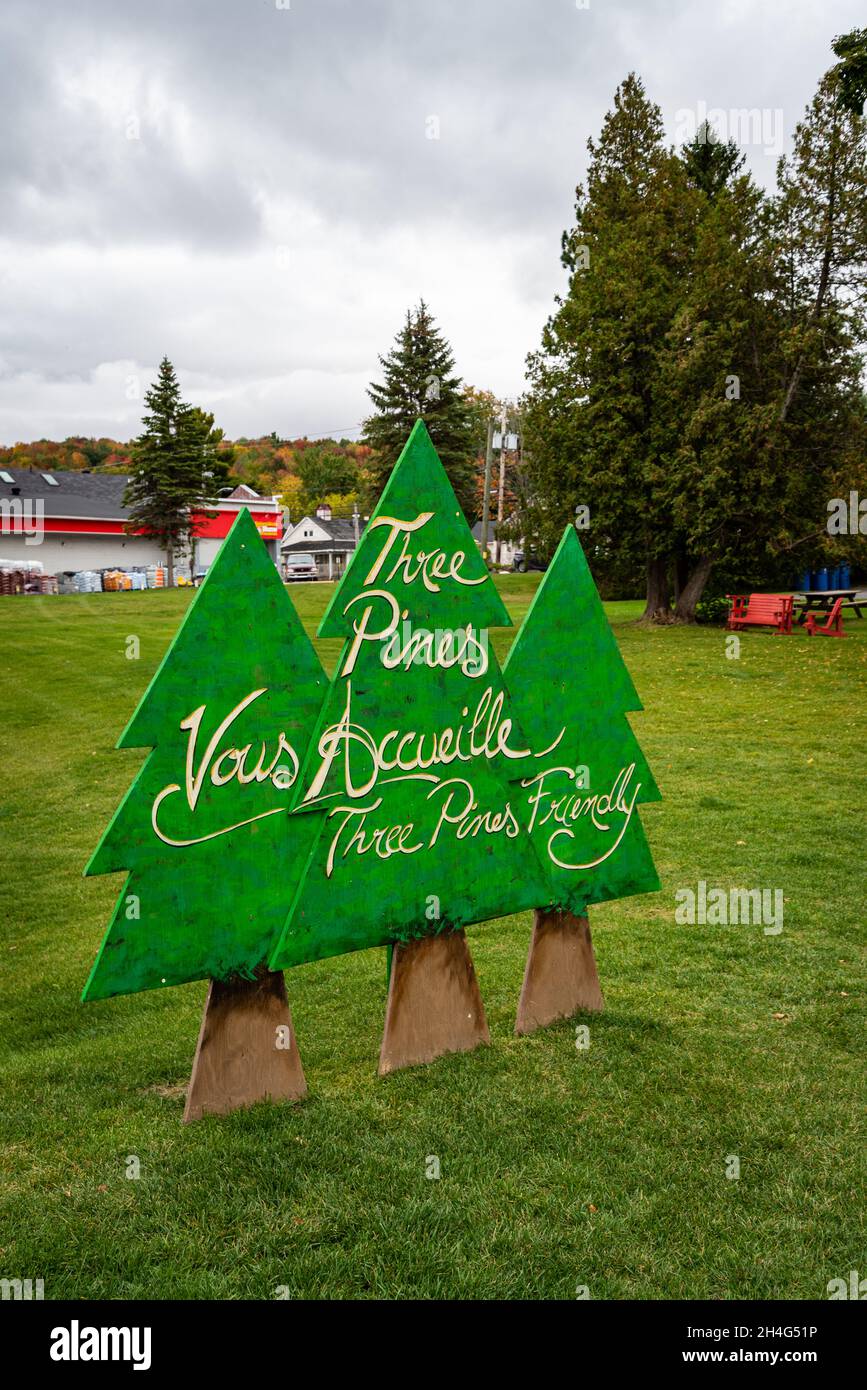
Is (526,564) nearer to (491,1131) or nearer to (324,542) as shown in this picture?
(324,542)

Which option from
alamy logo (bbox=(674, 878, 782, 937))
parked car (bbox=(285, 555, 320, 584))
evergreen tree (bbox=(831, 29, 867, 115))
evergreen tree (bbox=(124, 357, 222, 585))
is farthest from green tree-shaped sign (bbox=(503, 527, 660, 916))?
parked car (bbox=(285, 555, 320, 584))

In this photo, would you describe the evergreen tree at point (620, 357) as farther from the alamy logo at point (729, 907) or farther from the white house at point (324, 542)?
the white house at point (324, 542)

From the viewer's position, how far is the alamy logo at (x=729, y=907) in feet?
27.0

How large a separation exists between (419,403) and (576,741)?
44.1 m

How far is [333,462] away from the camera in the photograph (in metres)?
112

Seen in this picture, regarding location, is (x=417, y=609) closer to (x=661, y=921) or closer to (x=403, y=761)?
(x=403, y=761)

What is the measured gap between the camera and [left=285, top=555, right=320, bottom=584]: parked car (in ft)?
226

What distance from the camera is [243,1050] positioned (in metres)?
4.88

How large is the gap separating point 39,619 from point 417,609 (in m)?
28.4

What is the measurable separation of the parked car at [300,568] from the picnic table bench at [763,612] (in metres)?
41.6
